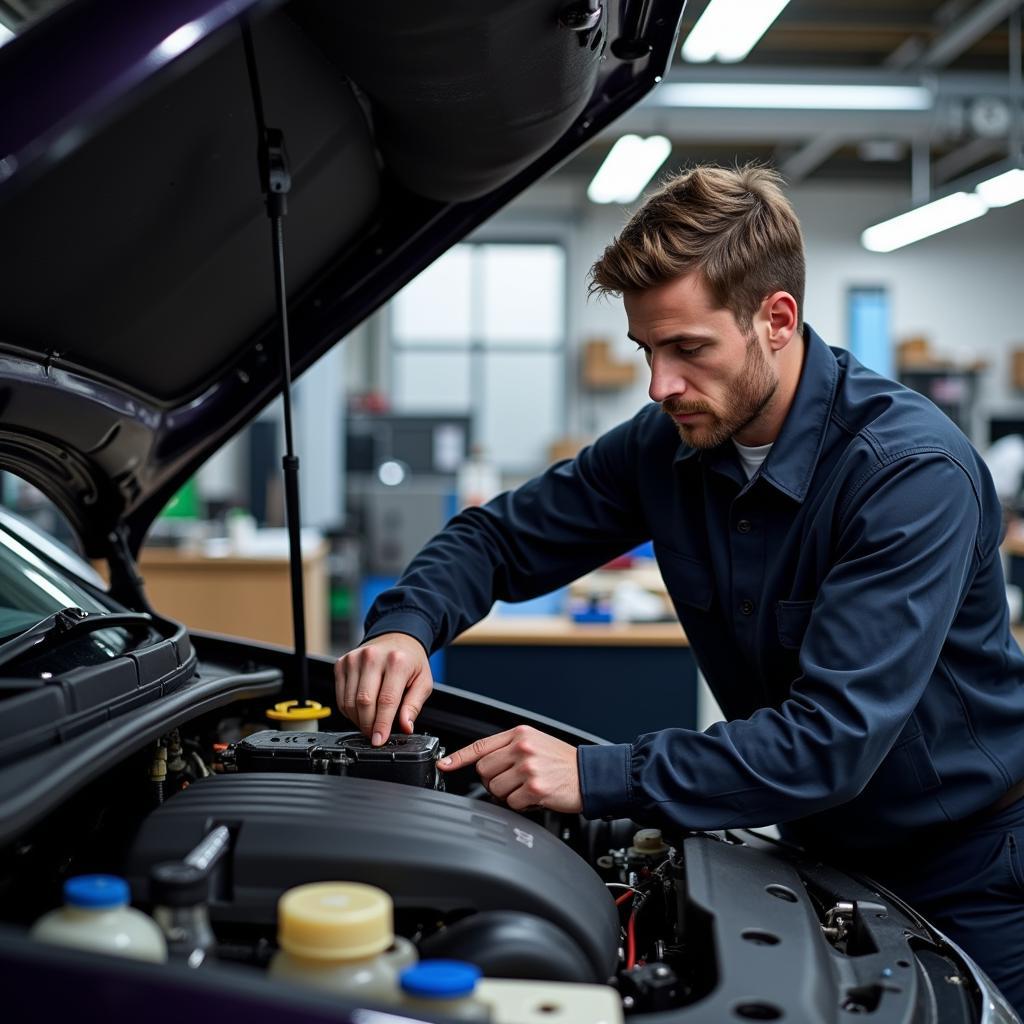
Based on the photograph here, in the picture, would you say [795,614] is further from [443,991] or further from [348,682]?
[443,991]

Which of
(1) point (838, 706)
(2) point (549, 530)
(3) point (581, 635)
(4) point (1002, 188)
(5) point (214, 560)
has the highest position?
(4) point (1002, 188)

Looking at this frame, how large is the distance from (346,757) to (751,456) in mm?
651

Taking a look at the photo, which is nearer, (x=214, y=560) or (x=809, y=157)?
(x=214, y=560)

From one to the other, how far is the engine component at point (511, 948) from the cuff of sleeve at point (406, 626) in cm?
58

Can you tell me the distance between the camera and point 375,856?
874 mm

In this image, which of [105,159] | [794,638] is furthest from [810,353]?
[105,159]

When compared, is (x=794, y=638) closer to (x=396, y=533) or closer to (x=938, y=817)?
(x=938, y=817)

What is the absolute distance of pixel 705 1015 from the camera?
0.77 meters

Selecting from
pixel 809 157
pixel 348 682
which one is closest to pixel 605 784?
pixel 348 682

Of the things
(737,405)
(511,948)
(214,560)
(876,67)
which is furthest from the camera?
(876,67)

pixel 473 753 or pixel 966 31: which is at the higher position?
pixel 966 31

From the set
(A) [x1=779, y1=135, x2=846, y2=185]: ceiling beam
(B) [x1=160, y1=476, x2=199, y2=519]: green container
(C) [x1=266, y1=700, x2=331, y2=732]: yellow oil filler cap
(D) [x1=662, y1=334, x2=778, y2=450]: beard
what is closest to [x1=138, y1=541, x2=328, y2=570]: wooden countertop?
(B) [x1=160, y1=476, x2=199, y2=519]: green container

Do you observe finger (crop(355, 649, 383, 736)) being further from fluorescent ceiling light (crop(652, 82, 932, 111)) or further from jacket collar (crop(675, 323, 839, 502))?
fluorescent ceiling light (crop(652, 82, 932, 111))

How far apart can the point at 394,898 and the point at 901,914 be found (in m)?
0.53
